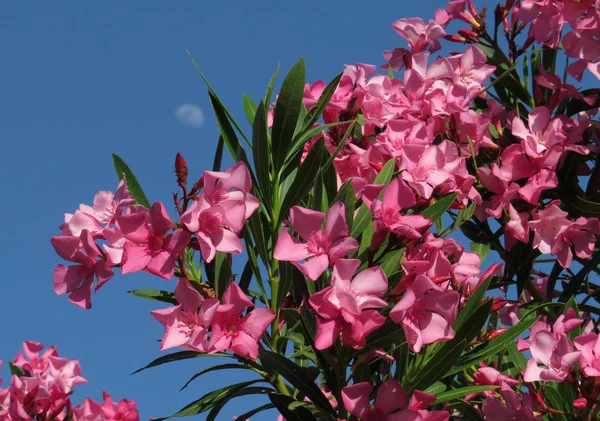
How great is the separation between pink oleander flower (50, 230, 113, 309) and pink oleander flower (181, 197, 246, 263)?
209 millimetres

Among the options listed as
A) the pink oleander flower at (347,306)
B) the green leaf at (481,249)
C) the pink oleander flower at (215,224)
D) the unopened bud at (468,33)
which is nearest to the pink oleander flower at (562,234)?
the green leaf at (481,249)

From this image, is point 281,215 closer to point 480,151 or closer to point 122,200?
point 122,200

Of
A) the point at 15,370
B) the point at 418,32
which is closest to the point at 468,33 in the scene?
the point at 418,32

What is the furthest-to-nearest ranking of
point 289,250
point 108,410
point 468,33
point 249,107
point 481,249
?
point 468,33, point 481,249, point 108,410, point 249,107, point 289,250

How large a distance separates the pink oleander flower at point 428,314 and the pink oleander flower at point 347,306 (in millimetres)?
75

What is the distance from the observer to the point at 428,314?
1.58 metres

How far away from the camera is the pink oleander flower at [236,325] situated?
1.54m

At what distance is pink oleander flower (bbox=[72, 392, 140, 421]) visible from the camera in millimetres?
2318

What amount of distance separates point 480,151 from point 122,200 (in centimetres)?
129

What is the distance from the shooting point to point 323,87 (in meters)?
2.20

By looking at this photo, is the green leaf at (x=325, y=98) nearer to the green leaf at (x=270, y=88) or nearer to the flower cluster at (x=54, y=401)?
the green leaf at (x=270, y=88)

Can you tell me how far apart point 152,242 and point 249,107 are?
0.75m

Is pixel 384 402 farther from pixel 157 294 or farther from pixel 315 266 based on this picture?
pixel 157 294

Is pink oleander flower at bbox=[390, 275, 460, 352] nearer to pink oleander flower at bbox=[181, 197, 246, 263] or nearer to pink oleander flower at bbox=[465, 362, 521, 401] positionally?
pink oleander flower at bbox=[181, 197, 246, 263]
